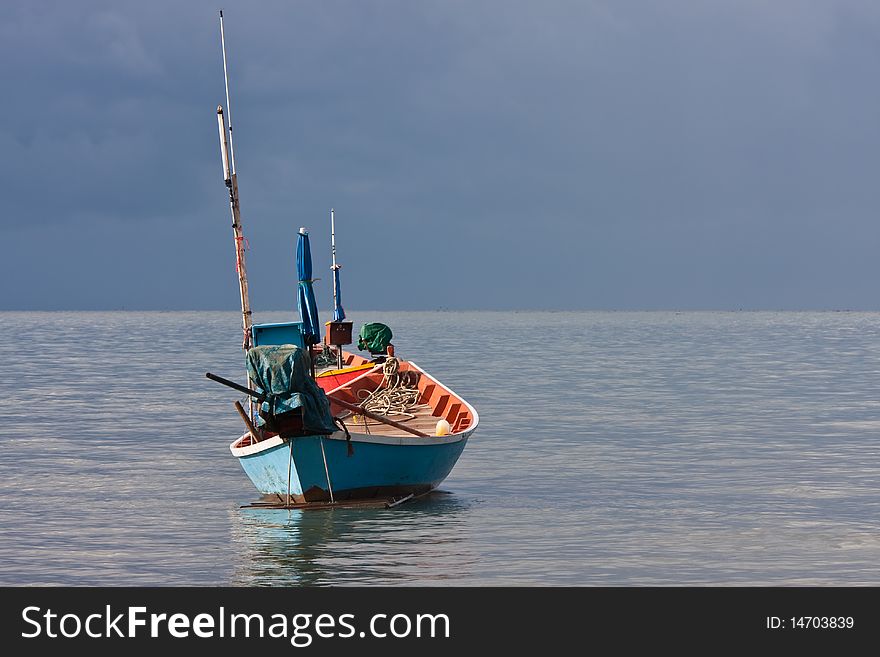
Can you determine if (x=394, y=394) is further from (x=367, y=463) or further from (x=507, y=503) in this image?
(x=367, y=463)

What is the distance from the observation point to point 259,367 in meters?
21.8

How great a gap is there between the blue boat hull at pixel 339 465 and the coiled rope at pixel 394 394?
180 inches

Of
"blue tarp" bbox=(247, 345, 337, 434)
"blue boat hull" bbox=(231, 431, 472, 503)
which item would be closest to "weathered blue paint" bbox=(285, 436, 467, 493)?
"blue boat hull" bbox=(231, 431, 472, 503)

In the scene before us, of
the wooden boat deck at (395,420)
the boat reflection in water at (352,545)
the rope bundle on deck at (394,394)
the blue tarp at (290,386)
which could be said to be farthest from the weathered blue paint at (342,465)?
the rope bundle on deck at (394,394)

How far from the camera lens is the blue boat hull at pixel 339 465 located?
22.1 m

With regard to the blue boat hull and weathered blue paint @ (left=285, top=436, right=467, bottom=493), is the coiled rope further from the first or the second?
the blue boat hull

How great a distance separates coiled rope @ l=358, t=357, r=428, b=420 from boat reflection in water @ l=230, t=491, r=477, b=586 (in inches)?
180

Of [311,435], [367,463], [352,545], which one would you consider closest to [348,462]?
[367,463]

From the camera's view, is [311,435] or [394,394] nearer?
[311,435]

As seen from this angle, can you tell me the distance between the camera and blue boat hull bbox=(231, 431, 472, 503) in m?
22.1

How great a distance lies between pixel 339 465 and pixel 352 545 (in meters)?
2.32

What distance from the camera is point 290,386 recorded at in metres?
21.5

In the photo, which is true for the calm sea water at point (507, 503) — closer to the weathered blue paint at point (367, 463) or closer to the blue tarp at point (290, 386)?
the weathered blue paint at point (367, 463)
